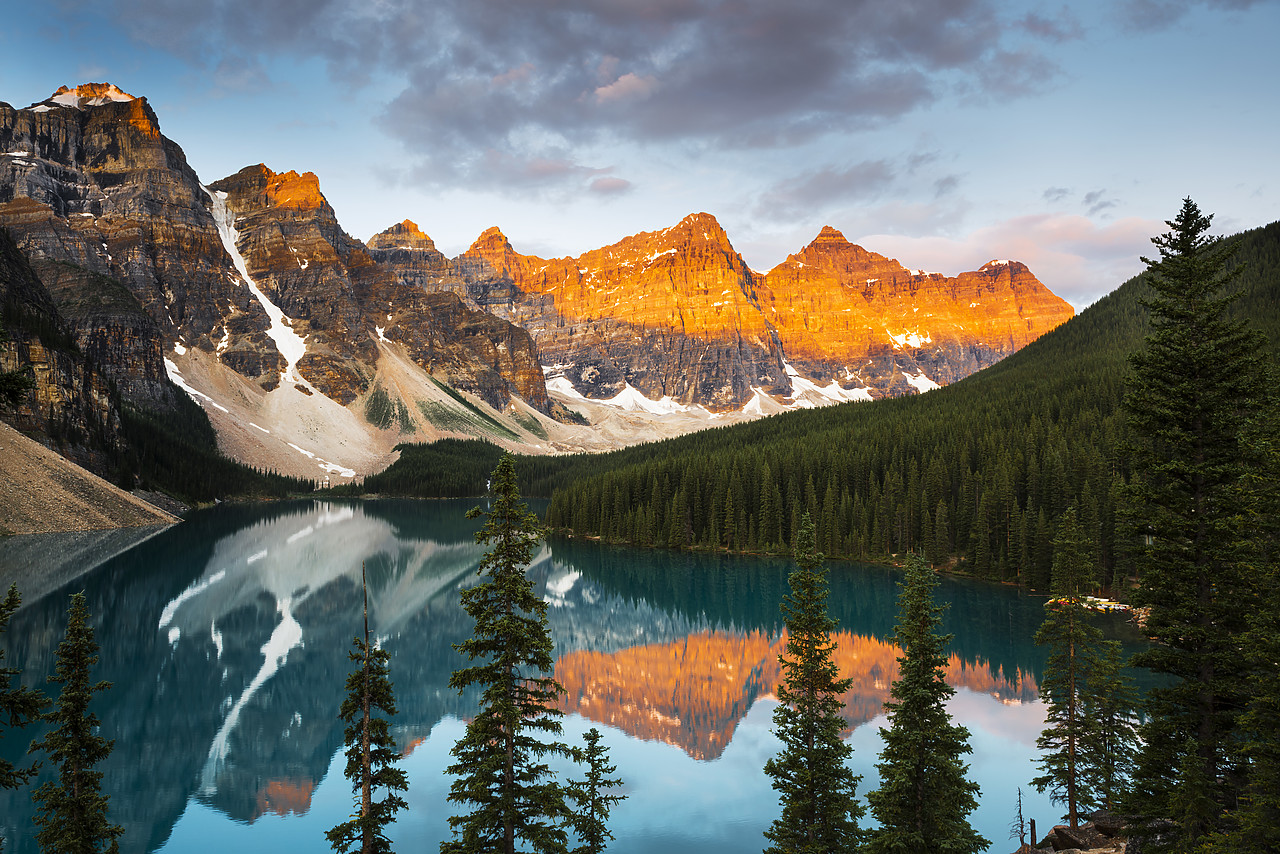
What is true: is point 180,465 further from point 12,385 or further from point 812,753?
point 812,753

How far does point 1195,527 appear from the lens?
1527 cm

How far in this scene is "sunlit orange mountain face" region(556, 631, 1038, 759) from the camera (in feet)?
124

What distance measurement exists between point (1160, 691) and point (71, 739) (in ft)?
75.0

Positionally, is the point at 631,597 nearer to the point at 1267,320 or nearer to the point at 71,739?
the point at 71,739

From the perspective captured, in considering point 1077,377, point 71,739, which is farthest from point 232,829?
point 1077,377

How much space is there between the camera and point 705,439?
475 ft

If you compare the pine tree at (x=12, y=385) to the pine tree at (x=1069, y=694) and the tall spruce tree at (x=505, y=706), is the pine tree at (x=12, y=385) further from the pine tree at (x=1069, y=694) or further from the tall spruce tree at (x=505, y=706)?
the pine tree at (x=1069, y=694)

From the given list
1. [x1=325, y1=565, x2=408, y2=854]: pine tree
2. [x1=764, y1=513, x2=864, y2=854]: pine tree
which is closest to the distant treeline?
[x1=325, y1=565, x2=408, y2=854]: pine tree

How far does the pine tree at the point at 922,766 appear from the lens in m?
16.0

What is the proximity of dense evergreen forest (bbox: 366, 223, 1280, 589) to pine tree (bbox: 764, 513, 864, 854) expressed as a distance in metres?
54.0

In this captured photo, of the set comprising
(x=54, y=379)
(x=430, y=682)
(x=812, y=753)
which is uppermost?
(x=54, y=379)

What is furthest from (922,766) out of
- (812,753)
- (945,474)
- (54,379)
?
(54,379)

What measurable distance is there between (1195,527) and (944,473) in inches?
2982

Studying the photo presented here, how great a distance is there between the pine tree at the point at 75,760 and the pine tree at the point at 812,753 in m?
14.6
